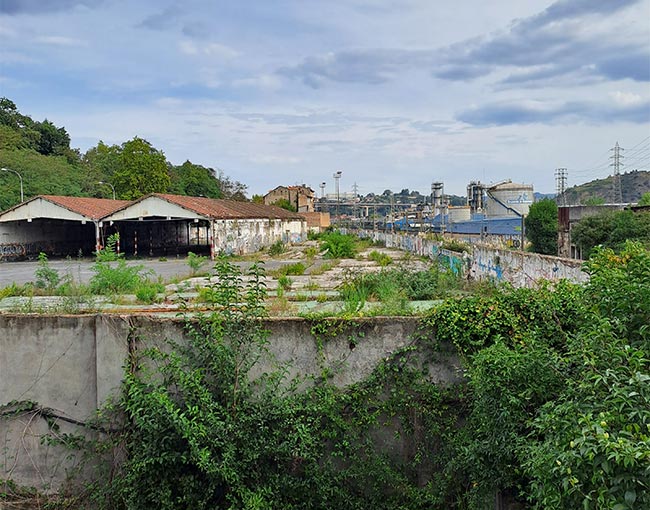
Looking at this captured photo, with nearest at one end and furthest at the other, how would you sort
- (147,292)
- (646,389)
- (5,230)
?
(646,389)
(147,292)
(5,230)

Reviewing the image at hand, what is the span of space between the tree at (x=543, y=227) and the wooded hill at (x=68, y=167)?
3688cm

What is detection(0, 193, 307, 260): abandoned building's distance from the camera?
29.5 m

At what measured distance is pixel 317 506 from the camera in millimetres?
6312

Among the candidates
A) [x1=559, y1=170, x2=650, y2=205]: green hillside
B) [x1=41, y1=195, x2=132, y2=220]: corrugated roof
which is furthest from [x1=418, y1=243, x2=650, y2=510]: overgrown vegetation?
[x1=559, y1=170, x2=650, y2=205]: green hillside

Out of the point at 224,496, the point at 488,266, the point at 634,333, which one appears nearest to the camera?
the point at 634,333

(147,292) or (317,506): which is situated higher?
(147,292)

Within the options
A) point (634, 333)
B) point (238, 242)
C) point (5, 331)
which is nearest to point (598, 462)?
point (634, 333)

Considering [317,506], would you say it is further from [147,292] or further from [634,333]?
[147,292]

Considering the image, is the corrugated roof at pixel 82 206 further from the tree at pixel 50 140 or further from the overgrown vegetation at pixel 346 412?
the tree at pixel 50 140

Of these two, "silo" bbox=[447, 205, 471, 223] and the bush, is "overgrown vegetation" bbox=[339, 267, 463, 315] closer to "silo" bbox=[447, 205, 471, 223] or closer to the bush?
the bush

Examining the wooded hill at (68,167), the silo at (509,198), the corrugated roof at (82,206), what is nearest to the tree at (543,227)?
the silo at (509,198)

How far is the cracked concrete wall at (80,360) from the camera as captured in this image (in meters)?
6.70

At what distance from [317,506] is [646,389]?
404 cm

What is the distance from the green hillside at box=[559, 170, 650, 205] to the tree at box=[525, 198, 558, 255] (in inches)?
2101
